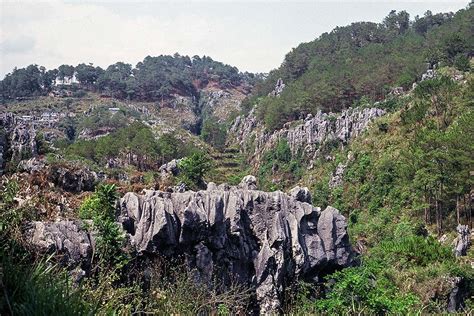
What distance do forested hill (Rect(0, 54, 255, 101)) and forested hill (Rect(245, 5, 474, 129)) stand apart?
31.1m

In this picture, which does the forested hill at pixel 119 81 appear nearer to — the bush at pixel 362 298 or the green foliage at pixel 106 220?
the green foliage at pixel 106 220

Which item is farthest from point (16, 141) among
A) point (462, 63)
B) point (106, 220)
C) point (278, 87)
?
point (278, 87)

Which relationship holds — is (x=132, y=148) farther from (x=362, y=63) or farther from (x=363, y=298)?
(x=363, y=298)

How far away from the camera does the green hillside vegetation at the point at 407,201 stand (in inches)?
486

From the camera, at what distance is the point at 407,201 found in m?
31.4

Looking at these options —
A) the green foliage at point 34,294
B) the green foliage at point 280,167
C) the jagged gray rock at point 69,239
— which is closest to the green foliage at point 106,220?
the jagged gray rock at point 69,239

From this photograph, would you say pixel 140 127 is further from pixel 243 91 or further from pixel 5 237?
pixel 243 91

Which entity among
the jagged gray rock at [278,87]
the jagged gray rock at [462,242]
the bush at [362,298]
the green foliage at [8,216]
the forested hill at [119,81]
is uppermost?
the forested hill at [119,81]

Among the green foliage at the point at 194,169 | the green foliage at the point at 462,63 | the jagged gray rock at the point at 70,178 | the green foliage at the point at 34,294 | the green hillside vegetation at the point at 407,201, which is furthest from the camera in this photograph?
the green foliage at the point at 462,63

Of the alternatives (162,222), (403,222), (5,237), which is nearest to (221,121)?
(403,222)

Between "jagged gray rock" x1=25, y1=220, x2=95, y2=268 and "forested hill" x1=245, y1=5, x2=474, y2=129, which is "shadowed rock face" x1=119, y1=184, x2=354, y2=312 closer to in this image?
"jagged gray rock" x1=25, y1=220, x2=95, y2=268

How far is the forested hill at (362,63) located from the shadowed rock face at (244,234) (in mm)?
31765

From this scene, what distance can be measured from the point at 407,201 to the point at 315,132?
749 inches

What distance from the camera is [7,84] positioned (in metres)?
89.1
